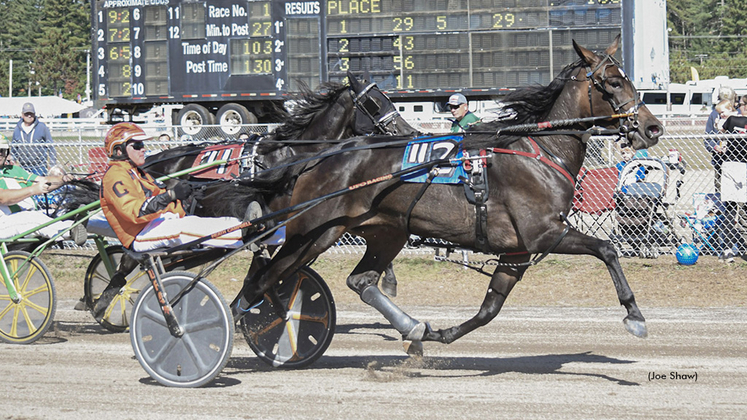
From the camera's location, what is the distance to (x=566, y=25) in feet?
68.3

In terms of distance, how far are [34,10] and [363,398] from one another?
81.0 meters

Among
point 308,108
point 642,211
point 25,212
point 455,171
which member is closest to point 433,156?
point 455,171

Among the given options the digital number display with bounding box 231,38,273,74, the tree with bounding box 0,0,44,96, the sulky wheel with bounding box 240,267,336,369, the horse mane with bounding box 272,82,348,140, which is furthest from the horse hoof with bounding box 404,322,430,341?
the tree with bounding box 0,0,44,96

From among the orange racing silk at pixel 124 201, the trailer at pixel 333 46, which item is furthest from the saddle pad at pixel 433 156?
the trailer at pixel 333 46

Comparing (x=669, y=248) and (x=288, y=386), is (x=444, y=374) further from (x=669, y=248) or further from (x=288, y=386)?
(x=669, y=248)

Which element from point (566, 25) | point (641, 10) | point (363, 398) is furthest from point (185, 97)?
point (363, 398)

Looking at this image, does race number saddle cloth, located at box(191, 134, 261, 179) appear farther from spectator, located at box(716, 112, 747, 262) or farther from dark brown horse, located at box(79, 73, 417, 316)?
spectator, located at box(716, 112, 747, 262)

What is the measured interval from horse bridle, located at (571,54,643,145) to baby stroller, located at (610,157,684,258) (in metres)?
4.37

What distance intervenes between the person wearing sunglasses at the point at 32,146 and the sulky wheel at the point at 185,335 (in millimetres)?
6537

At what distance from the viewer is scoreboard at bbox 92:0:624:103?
69.4 ft

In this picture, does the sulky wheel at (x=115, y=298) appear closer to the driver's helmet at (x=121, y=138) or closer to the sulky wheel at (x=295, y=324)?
the sulky wheel at (x=295, y=324)

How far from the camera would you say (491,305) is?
225 inches

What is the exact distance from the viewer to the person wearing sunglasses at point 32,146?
11.3 m

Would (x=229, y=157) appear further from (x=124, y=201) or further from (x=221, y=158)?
(x=124, y=201)
